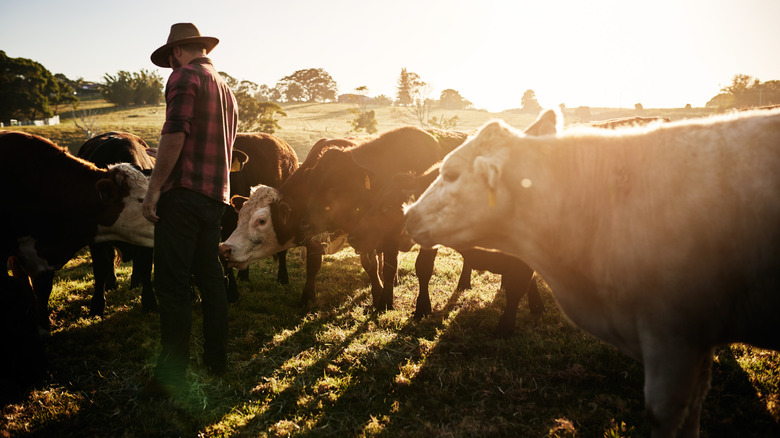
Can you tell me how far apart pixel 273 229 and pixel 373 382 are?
2969 millimetres

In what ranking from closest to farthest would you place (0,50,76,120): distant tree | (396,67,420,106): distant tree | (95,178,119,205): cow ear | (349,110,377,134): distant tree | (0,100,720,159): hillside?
(95,178,119,205): cow ear, (0,100,720,159): hillside, (349,110,377,134): distant tree, (0,50,76,120): distant tree, (396,67,420,106): distant tree

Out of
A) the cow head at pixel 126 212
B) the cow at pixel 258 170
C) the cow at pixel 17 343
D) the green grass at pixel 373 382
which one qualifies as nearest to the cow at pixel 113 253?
the green grass at pixel 373 382

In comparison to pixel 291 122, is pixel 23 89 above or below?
above

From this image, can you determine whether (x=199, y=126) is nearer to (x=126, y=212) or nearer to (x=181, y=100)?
(x=181, y=100)

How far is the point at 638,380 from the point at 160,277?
4722mm

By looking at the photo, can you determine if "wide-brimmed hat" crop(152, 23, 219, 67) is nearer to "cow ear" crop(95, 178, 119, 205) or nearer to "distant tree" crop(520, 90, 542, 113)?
"cow ear" crop(95, 178, 119, 205)

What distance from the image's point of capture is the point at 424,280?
5871 mm

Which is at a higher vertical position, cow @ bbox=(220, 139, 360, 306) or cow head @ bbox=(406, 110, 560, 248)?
cow head @ bbox=(406, 110, 560, 248)

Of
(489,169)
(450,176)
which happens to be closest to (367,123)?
(450,176)

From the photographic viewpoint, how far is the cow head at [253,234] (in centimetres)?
573

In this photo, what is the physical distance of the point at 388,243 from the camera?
5871 mm

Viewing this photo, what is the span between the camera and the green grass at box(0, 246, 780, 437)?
11.2 ft

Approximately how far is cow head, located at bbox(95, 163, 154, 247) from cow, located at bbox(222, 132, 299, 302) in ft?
6.58

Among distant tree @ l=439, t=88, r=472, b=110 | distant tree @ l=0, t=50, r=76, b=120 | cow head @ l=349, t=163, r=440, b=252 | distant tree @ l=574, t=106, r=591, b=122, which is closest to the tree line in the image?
distant tree @ l=0, t=50, r=76, b=120
